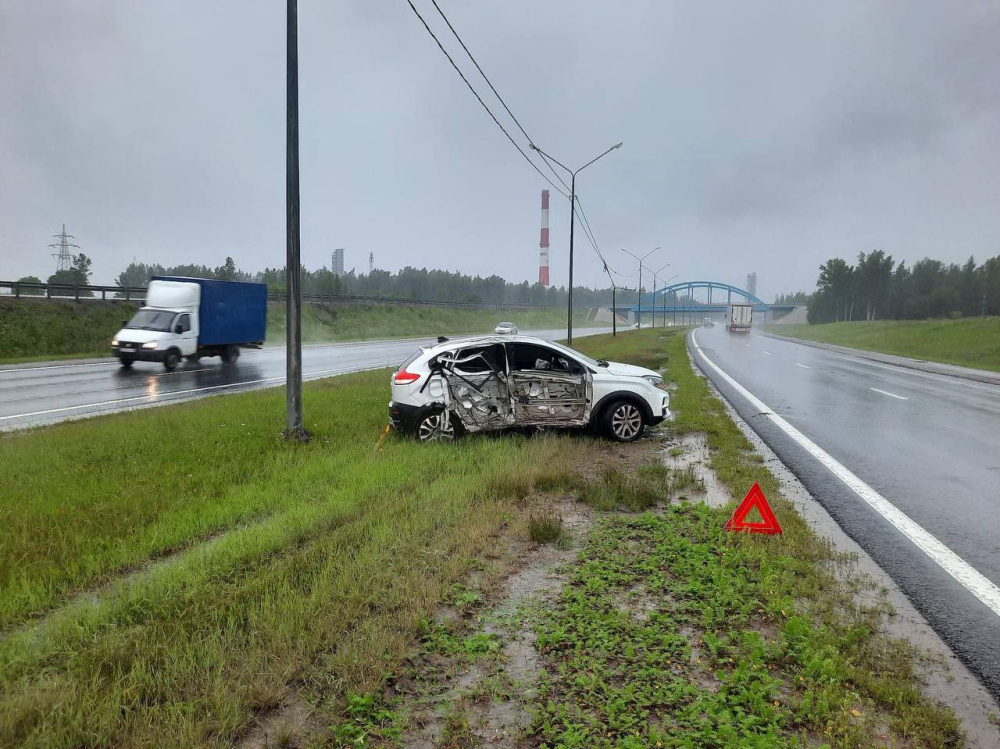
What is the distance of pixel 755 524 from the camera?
16.3ft

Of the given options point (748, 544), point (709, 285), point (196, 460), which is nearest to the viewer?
point (748, 544)

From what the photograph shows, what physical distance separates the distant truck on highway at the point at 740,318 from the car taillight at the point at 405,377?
70.9m

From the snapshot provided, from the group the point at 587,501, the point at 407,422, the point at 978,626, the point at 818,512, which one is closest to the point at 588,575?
the point at 587,501

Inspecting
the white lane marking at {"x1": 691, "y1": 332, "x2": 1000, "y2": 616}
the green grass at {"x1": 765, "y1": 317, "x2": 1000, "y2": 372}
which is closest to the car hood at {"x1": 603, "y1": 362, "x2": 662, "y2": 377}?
the white lane marking at {"x1": 691, "y1": 332, "x2": 1000, "y2": 616}

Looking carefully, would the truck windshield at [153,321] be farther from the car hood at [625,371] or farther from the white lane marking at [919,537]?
the white lane marking at [919,537]

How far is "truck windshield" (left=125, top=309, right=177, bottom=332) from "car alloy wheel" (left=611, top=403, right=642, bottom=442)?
666 inches

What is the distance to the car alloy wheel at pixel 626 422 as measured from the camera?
9070mm

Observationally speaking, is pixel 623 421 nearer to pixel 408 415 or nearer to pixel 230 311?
pixel 408 415

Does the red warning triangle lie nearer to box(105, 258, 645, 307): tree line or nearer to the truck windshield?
the truck windshield

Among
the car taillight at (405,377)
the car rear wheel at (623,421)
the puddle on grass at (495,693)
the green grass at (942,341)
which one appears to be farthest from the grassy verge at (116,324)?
the green grass at (942,341)

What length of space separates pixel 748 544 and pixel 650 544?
75 centimetres

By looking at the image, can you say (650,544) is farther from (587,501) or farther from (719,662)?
(719,662)

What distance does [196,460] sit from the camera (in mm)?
7738

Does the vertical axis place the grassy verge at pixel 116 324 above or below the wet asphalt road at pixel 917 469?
above
